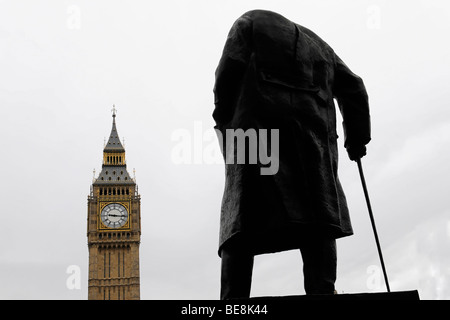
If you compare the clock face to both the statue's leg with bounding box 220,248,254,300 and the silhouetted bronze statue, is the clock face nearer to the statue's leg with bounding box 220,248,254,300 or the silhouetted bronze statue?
the silhouetted bronze statue

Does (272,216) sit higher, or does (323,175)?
(323,175)

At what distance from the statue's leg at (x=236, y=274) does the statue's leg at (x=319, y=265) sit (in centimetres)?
43

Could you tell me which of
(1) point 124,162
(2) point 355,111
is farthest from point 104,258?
(2) point 355,111

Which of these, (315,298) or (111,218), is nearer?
(315,298)

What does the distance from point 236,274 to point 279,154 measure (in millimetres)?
986

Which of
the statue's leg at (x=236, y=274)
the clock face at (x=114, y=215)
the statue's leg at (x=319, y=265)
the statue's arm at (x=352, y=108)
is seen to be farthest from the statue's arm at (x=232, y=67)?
the clock face at (x=114, y=215)

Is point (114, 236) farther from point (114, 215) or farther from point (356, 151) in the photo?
point (356, 151)

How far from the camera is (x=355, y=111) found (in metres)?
5.86

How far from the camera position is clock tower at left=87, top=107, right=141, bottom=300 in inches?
3231

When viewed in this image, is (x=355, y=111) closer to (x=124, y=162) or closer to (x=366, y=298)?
(x=366, y=298)

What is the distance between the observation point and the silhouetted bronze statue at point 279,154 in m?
5.00

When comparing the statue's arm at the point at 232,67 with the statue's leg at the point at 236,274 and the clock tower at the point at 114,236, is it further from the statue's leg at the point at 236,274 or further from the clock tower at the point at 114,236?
the clock tower at the point at 114,236
